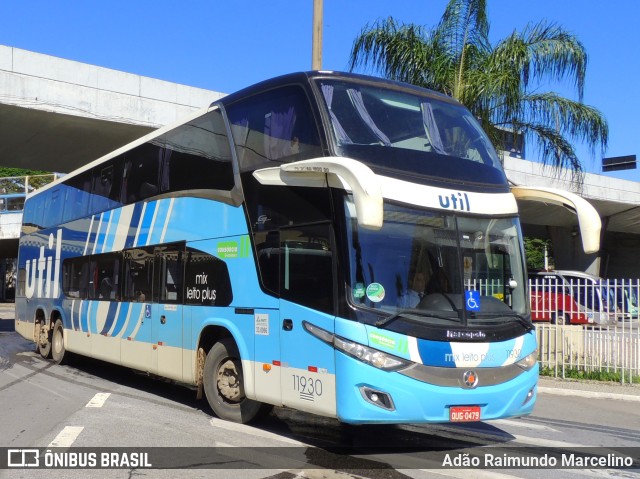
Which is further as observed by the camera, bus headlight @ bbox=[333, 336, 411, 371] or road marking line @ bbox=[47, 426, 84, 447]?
road marking line @ bbox=[47, 426, 84, 447]

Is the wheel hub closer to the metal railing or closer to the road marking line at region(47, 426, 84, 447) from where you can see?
the road marking line at region(47, 426, 84, 447)

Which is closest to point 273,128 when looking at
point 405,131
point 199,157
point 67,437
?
point 405,131

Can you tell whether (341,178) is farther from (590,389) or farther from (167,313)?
(590,389)

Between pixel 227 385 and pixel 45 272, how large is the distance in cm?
980

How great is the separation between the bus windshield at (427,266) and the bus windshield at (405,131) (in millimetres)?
629

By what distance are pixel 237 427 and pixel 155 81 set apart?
13.1 meters

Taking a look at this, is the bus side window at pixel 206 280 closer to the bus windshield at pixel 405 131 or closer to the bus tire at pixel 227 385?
Result: the bus tire at pixel 227 385

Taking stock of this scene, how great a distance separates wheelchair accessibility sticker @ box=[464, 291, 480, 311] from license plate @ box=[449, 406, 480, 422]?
99 cm

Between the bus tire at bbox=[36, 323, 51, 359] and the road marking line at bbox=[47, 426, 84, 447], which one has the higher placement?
the bus tire at bbox=[36, 323, 51, 359]

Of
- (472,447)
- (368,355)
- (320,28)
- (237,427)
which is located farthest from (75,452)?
(320,28)

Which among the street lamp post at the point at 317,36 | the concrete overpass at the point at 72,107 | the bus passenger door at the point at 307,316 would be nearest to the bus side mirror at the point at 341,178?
the bus passenger door at the point at 307,316

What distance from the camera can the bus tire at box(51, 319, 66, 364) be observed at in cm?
1581

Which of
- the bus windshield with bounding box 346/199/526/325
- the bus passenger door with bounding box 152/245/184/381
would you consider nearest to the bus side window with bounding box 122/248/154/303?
the bus passenger door with bounding box 152/245/184/381

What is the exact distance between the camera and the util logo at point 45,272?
53.3 ft
